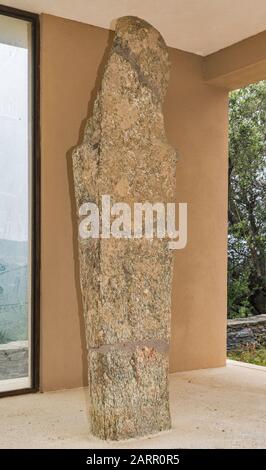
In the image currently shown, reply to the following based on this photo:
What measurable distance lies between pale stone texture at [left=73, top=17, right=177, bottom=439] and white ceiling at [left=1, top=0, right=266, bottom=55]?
1009 mm

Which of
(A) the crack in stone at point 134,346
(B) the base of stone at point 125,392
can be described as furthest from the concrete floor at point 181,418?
(A) the crack in stone at point 134,346

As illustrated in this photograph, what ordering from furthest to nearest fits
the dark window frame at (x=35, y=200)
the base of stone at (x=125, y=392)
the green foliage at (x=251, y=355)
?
the green foliage at (x=251, y=355) → the dark window frame at (x=35, y=200) → the base of stone at (x=125, y=392)

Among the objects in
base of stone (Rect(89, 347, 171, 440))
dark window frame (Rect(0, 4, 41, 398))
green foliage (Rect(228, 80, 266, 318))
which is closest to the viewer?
base of stone (Rect(89, 347, 171, 440))

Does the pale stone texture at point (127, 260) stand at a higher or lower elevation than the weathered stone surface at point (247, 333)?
higher

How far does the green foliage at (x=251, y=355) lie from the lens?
654cm

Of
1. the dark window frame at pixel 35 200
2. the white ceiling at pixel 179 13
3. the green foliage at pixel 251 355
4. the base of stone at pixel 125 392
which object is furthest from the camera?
the green foliage at pixel 251 355

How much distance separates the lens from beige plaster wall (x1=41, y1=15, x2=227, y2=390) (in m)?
3.50

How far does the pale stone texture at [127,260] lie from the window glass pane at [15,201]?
111cm

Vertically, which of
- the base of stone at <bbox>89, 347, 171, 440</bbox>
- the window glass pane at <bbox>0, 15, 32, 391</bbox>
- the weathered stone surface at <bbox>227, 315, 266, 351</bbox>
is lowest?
the weathered stone surface at <bbox>227, 315, 266, 351</bbox>

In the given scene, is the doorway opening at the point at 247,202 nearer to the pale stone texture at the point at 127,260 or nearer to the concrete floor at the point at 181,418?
the concrete floor at the point at 181,418

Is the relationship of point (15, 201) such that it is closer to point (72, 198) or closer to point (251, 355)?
point (72, 198)

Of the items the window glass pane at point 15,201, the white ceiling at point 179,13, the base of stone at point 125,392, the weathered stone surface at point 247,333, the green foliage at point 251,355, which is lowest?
the green foliage at point 251,355

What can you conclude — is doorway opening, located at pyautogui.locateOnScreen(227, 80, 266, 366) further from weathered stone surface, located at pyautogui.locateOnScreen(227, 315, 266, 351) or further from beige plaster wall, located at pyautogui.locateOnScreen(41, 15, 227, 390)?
beige plaster wall, located at pyautogui.locateOnScreen(41, 15, 227, 390)

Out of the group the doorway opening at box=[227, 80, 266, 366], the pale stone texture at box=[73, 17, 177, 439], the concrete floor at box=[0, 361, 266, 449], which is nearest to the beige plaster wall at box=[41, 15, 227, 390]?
the concrete floor at box=[0, 361, 266, 449]
